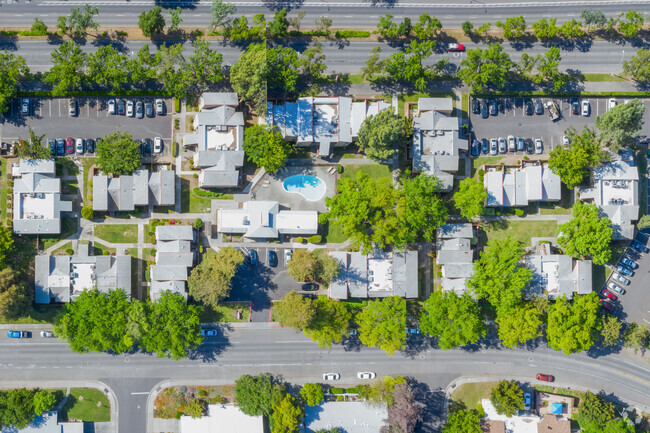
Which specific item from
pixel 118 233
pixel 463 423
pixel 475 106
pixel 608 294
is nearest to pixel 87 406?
pixel 118 233

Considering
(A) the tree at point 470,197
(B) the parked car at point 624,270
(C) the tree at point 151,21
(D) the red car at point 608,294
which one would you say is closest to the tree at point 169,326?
(C) the tree at point 151,21

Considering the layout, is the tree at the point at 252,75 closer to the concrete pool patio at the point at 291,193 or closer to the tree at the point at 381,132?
the concrete pool patio at the point at 291,193

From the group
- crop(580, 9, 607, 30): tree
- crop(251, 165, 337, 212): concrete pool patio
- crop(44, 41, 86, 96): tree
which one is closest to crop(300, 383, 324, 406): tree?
crop(251, 165, 337, 212): concrete pool patio

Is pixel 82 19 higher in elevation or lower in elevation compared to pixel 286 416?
higher

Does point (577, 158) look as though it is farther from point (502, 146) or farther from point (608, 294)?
point (608, 294)

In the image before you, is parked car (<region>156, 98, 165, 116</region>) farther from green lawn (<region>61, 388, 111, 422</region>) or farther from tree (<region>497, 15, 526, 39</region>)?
tree (<region>497, 15, 526, 39</region>)
